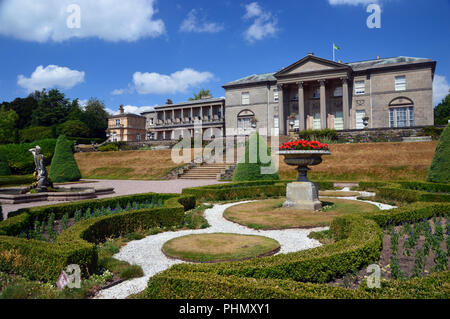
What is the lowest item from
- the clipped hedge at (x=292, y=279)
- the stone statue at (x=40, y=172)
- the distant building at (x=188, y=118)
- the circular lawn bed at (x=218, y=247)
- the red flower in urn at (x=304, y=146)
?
the circular lawn bed at (x=218, y=247)

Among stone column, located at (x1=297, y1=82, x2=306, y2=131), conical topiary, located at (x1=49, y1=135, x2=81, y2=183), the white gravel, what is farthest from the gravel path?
stone column, located at (x1=297, y1=82, x2=306, y2=131)

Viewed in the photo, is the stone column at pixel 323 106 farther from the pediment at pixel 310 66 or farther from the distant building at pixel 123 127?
the distant building at pixel 123 127

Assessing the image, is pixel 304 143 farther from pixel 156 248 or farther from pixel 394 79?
pixel 394 79

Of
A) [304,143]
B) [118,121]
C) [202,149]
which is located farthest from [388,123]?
[118,121]

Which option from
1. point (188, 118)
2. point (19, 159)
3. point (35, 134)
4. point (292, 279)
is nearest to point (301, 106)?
point (188, 118)

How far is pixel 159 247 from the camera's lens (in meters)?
7.32

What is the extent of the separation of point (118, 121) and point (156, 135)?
1595 centimetres

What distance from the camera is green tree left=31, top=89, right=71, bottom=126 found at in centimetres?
7025

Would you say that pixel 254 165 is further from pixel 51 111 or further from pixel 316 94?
pixel 51 111

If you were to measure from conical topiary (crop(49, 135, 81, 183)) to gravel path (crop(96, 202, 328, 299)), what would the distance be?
20.2 m

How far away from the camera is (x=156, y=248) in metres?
7.25

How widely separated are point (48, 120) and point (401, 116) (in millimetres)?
Answer: 71914

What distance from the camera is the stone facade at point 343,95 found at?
3703cm

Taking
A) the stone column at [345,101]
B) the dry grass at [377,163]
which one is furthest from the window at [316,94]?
the dry grass at [377,163]
